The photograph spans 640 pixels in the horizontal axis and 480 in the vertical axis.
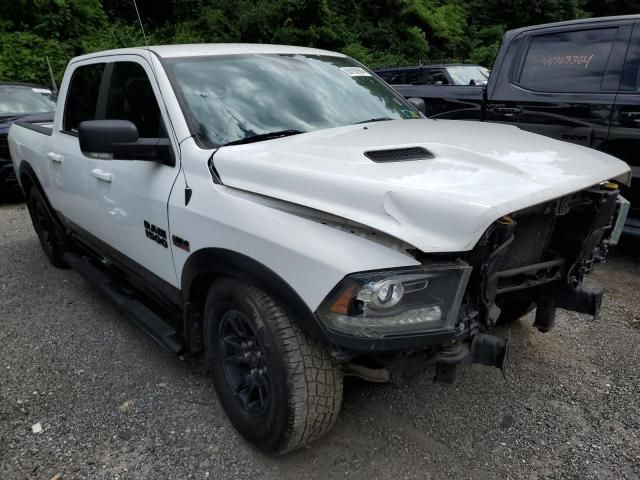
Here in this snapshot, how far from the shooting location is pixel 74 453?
2.55 meters

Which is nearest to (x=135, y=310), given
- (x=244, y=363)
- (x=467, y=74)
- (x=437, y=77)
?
(x=244, y=363)

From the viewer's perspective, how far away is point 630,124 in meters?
4.29

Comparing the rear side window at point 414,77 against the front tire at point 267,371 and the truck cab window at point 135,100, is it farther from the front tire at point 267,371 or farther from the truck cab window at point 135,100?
the front tire at point 267,371

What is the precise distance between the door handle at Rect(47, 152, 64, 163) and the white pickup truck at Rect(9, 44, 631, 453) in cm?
60

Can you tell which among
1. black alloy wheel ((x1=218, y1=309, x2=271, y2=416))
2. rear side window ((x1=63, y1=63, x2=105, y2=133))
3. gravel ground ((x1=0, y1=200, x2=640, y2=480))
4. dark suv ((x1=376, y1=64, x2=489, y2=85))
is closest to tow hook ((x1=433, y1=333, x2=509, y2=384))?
gravel ground ((x1=0, y1=200, x2=640, y2=480))

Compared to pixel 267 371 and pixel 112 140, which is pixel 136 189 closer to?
pixel 112 140

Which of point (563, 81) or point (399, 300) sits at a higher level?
point (563, 81)

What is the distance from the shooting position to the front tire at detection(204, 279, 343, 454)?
2.14 meters

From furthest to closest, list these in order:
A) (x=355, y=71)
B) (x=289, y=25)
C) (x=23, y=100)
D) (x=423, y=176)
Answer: (x=289, y=25) < (x=23, y=100) < (x=355, y=71) < (x=423, y=176)

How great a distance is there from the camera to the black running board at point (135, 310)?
112 inches

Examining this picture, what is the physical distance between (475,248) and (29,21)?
642 inches

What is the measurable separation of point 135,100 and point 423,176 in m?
1.93

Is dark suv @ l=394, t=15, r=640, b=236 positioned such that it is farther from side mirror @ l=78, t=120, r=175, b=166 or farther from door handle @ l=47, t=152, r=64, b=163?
door handle @ l=47, t=152, r=64, b=163

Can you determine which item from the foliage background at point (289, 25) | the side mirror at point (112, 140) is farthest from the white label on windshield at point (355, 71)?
the foliage background at point (289, 25)
